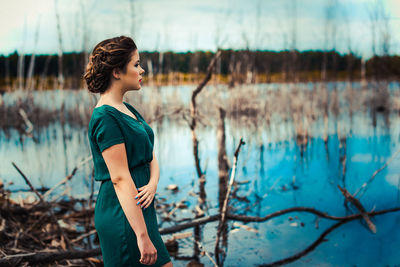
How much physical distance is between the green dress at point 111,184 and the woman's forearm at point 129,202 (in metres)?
0.06

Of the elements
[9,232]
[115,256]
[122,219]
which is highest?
[122,219]

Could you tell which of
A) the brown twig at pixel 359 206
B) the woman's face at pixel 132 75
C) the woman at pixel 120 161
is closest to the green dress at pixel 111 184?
the woman at pixel 120 161

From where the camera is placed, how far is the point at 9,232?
12.0 feet

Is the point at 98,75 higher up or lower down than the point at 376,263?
higher up

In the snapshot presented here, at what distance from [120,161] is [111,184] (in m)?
0.16

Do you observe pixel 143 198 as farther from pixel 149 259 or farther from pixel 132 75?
pixel 132 75

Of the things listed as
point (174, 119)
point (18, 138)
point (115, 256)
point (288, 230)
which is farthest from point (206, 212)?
point (174, 119)

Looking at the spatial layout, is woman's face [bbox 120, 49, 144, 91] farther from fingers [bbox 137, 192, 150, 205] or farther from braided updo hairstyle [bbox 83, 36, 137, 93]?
fingers [bbox 137, 192, 150, 205]

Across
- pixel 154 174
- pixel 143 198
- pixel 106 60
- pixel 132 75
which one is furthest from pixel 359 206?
pixel 106 60

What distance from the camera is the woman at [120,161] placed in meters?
1.40

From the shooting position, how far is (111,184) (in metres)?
1.50

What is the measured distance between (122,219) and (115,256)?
17 centimetres

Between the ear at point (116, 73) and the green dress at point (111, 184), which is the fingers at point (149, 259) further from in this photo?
the ear at point (116, 73)

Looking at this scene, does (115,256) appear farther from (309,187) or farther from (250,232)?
(309,187)
